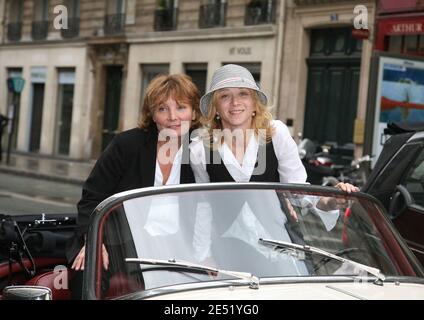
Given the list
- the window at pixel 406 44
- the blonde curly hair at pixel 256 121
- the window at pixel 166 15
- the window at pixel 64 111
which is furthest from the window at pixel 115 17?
the blonde curly hair at pixel 256 121

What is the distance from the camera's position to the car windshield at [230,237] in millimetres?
2807

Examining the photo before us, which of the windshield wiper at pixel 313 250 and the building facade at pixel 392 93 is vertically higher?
the building facade at pixel 392 93

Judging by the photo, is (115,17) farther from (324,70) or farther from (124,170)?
(124,170)

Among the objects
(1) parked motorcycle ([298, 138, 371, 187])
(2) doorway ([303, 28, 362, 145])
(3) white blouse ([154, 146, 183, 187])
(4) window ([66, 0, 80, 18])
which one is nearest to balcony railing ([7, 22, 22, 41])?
(4) window ([66, 0, 80, 18])

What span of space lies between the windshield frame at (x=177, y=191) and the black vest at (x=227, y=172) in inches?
20.5

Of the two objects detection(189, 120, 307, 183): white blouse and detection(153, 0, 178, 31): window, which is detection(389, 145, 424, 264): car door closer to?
detection(189, 120, 307, 183): white blouse

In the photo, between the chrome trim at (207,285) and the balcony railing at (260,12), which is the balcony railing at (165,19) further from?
the chrome trim at (207,285)

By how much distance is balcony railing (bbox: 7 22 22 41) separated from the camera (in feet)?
108

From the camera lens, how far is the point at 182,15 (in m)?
24.6

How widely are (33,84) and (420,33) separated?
63.8 feet

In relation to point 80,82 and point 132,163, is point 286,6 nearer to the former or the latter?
point 80,82

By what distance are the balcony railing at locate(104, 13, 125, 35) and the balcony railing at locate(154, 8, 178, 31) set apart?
203 centimetres

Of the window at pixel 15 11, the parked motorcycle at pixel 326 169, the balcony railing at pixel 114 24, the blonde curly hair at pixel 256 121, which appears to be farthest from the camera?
the window at pixel 15 11
